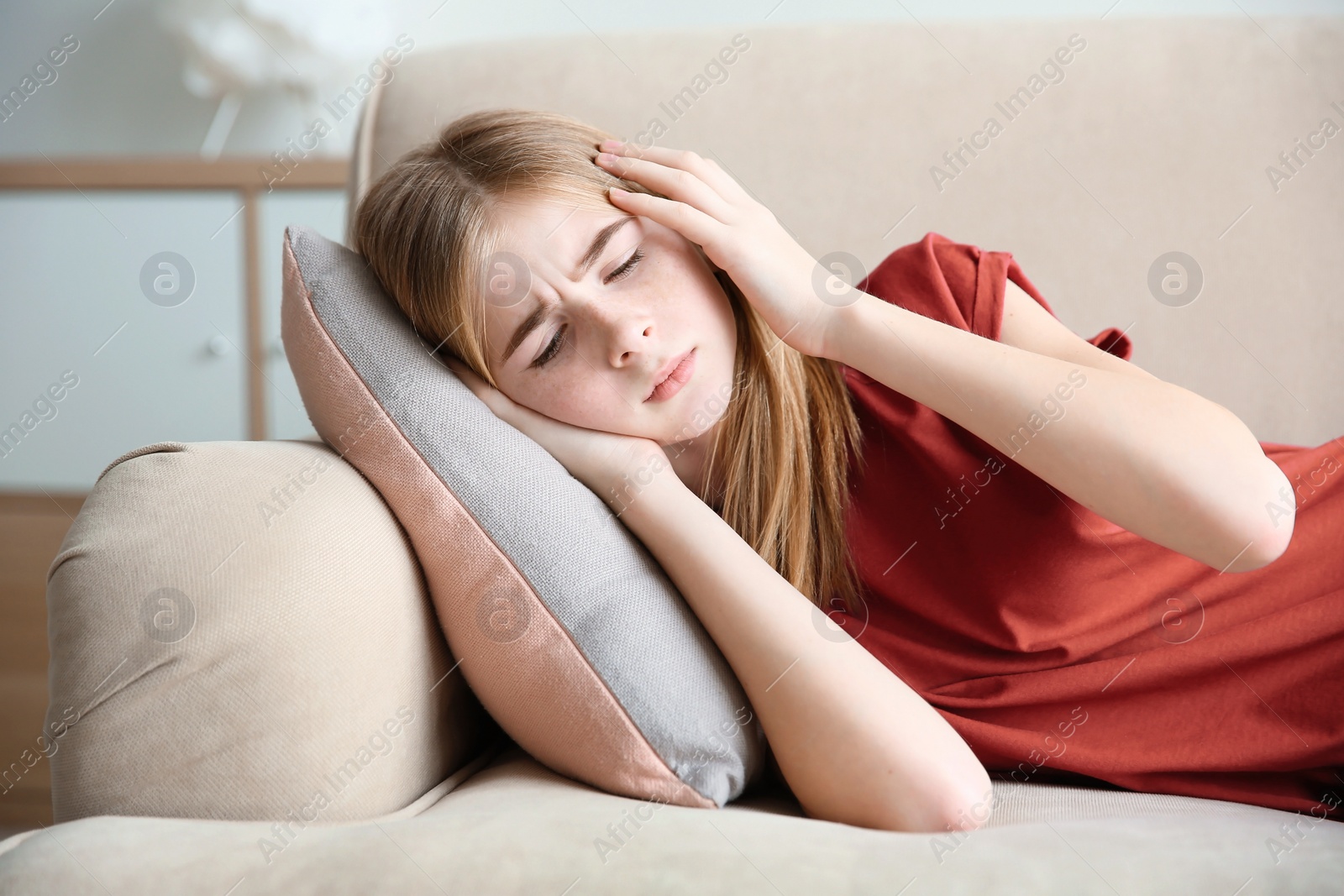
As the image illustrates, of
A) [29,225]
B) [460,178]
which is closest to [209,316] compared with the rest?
[29,225]

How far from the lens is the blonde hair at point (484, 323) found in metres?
0.89

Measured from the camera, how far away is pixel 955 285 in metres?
0.95

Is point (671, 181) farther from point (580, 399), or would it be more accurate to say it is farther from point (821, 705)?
point (821, 705)

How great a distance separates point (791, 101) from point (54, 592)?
1044 mm

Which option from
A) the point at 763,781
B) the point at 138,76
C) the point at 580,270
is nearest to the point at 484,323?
the point at 580,270

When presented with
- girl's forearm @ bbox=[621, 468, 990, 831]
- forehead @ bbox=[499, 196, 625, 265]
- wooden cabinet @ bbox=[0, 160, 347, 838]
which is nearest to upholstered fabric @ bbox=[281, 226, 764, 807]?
girl's forearm @ bbox=[621, 468, 990, 831]

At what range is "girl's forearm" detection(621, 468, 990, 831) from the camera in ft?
2.20

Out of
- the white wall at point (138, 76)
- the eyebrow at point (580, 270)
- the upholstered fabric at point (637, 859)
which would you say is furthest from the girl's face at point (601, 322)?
the white wall at point (138, 76)

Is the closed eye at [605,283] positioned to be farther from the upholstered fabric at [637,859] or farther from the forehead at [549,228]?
the upholstered fabric at [637,859]

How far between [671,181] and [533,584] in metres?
0.43

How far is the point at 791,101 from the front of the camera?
4.16 feet

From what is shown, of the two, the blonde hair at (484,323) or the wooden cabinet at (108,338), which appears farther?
the wooden cabinet at (108,338)

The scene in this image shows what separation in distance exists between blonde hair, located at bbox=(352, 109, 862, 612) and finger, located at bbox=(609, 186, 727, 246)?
22 mm

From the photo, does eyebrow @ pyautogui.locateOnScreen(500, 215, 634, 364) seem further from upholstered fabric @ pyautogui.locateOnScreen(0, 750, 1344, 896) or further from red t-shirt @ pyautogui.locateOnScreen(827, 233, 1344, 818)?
upholstered fabric @ pyautogui.locateOnScreen(0, 750, 1344, 896)
